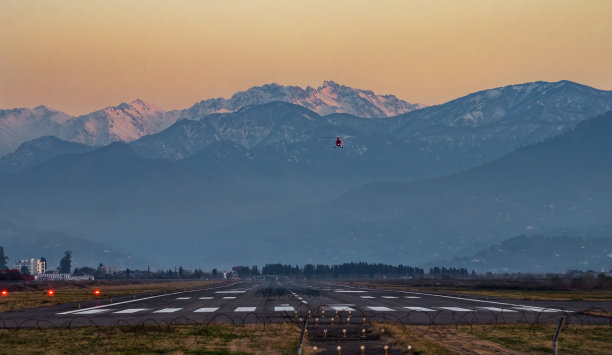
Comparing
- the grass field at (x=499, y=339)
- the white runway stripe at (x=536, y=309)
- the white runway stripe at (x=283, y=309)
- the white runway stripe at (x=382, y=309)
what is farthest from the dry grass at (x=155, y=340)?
the white runway stripe at (x=536, y=309)

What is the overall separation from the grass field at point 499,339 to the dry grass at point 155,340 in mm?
6346

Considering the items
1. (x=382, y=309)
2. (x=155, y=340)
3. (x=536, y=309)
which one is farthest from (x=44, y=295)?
(x=155, y=340)

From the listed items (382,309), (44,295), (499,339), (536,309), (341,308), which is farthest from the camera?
(44,295)

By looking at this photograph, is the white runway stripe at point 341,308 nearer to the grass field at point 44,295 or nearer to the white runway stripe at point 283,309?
the white runway stripe at point 283,309

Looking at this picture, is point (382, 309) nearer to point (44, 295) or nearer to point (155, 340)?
point (155, 340)

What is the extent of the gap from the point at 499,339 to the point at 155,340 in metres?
18.4

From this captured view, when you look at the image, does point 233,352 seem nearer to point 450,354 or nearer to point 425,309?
point 450,354

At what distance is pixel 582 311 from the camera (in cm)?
6750

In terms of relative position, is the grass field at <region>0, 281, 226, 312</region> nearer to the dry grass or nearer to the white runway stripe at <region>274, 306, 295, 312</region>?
the white runway stripe at <region>274, 306, 295, 312</region>

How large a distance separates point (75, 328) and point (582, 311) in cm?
3837

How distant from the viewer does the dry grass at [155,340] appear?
42.5 metres

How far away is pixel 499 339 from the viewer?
46625 mm

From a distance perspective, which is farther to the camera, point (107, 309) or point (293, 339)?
point (107, 309)

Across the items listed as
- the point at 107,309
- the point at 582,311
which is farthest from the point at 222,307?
the point at 582,311
